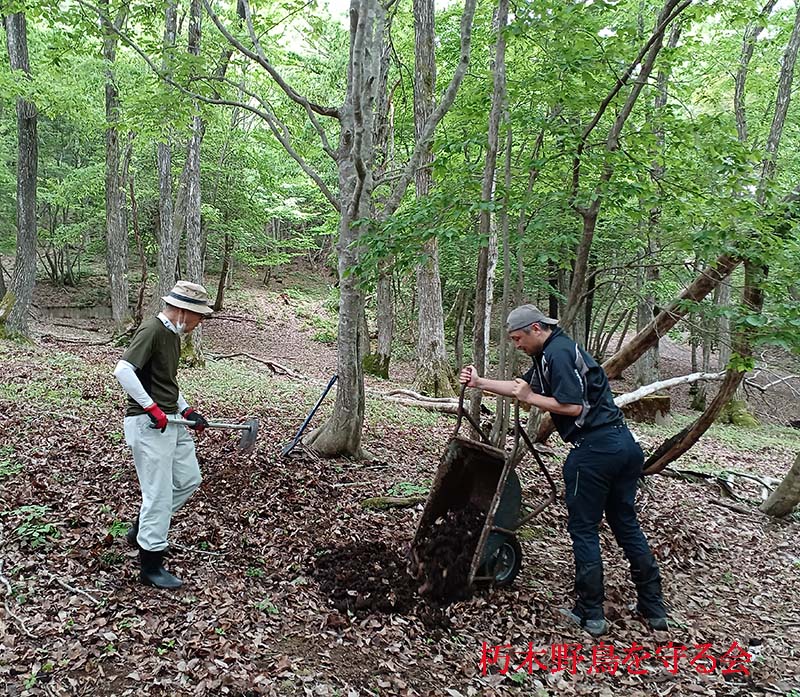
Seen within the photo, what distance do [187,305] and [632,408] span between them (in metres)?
11.8

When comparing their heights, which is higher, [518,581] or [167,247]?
[167,247]

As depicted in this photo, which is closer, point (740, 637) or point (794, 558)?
point (740, 637)

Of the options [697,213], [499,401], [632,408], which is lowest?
[632,408]

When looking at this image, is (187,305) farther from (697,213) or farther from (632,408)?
(632,408)

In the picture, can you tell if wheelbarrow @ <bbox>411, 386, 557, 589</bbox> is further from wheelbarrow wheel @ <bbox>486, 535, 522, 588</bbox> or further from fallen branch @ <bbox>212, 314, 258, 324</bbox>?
fallen branch @ <bbox>212, 314, 258, 324</bbox>

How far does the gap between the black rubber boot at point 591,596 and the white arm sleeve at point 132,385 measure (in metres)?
3.05

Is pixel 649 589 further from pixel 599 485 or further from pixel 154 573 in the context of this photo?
pixel 154 573

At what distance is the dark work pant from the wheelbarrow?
32cm

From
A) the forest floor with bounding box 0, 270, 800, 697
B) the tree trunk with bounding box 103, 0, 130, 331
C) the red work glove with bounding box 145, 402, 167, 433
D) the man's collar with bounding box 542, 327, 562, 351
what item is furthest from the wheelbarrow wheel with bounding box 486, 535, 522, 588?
the tree trunk with bounding box 103, 0, 130, 331

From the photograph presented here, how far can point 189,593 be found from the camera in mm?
3656

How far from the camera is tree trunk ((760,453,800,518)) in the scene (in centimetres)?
600

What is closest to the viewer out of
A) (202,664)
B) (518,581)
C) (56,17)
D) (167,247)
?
(202,664)

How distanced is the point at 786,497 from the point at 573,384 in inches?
170

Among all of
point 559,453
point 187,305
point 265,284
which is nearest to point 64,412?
point 187,305
